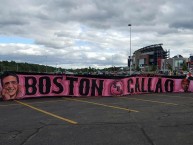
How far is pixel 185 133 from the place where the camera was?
7492mm

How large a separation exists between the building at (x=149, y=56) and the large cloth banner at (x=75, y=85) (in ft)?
405

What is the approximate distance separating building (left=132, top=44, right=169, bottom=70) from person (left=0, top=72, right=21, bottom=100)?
130065mm

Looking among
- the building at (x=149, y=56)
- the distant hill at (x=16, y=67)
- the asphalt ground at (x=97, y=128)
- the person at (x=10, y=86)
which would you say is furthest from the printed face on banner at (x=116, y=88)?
the building at (x=149, y=56)

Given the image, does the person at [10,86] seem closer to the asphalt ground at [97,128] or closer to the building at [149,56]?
the asphalt ground at [97,128]

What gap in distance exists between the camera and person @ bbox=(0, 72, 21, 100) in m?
16.8

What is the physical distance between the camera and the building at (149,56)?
496 ft

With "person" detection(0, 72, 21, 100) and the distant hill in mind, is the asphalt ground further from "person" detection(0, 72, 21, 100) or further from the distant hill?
the distant hill

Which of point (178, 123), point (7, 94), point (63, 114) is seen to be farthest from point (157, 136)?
point (7, 94)

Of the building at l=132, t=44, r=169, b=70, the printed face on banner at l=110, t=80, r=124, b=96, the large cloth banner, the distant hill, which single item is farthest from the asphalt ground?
the building at l=132, t=44, r=169, b=70

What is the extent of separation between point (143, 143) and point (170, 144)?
0.55 metres

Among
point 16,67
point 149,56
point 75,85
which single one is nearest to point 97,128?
point 75,85

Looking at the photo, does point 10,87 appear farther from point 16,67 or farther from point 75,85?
point 16,67

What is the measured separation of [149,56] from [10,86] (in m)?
155

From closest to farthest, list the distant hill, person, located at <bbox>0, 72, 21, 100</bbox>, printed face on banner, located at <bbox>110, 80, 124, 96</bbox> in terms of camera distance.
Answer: person, located at <bbox>0, 72, 21, 100</bbox> < printed face on banner, located at <bbox>110, 80, 124, 96</bbox> < the distant hill
